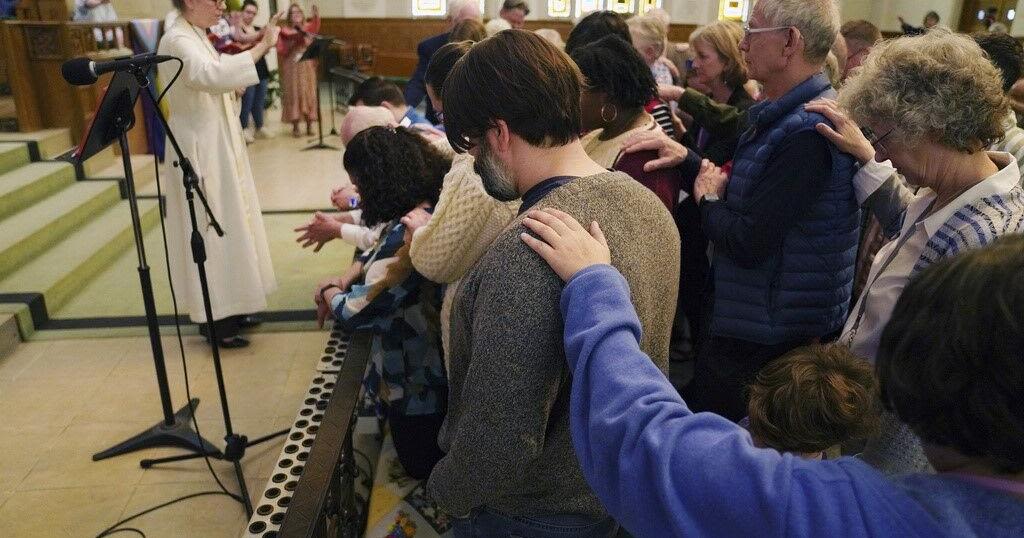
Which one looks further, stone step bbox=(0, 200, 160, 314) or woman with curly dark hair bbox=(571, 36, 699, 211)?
stone step bbox=(0, 200, 160, 314)

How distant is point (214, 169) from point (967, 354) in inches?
131

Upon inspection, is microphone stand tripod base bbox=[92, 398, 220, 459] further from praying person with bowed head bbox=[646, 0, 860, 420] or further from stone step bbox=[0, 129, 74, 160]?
stone step bbox=[0, 129, 74, 160]

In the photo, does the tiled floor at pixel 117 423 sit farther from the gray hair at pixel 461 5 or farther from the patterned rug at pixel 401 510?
the gray hair at pixel 461 5

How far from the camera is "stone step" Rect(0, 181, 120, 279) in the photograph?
412cm

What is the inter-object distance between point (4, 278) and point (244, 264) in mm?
1604

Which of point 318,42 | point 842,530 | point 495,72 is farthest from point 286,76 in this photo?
point 842,530

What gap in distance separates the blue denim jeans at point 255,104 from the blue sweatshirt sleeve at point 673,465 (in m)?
9.10

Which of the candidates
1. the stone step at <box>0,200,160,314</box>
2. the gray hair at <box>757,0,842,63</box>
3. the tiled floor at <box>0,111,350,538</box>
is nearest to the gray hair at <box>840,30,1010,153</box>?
the gray hair at <box>757,0,842,63</box>

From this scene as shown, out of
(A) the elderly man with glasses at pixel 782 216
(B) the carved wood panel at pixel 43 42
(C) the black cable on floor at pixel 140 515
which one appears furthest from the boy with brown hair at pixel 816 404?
(B) the carved wood panel at pixel 43 42

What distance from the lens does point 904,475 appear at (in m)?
Answer: 0.66

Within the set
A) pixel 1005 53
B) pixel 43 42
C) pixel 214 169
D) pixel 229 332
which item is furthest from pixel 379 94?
pixel 43 42

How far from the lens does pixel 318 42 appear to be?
8430mm

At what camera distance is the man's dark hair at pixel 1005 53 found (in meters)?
2.29

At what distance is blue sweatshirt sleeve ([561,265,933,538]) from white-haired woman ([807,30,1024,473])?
0.89m
